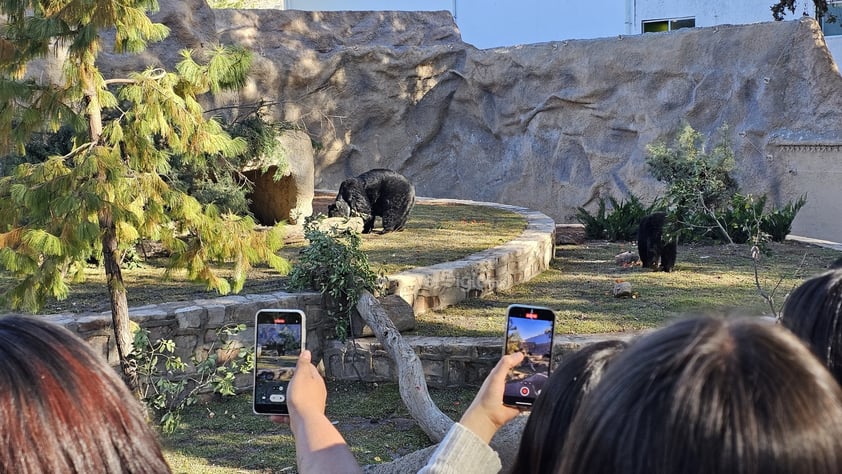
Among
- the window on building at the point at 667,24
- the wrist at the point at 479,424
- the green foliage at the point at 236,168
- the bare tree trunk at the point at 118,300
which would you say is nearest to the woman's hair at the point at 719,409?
the wrist at the point at 479,424

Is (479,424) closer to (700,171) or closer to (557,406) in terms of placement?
(557,406)

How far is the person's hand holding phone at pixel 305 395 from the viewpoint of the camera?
6.17ft

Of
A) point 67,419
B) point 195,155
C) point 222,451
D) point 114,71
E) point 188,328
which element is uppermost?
point 114,71

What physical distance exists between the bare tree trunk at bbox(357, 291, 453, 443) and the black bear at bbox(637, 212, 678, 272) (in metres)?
3.59

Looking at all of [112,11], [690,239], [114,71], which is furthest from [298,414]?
[114,71]

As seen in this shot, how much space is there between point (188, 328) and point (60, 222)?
155 centimetres

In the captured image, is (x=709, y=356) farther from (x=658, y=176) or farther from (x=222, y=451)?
(x=658, y=176)

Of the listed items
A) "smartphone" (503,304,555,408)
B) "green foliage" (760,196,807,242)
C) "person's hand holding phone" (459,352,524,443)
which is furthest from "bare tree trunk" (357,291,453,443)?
"green foliage" (760,196,807,242)

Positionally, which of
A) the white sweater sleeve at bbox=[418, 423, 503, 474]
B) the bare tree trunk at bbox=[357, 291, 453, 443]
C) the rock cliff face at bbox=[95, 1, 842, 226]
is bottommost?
the bare tree trunk at bbox=[357, 291, 453, 443]

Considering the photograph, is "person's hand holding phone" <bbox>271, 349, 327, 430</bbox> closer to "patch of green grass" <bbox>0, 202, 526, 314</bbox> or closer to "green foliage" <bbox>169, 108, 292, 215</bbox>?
"patch of green grass" <bbox>0, 202, 526, 314</bbox>

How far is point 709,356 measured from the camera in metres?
0.92

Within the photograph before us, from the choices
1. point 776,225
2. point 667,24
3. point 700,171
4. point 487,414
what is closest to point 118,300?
point 487,414

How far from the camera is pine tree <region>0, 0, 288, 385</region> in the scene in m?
4.09

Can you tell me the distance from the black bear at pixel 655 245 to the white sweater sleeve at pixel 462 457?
7.21 meters
